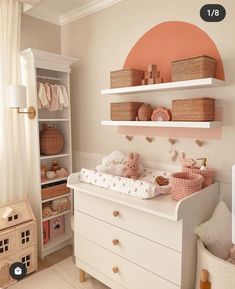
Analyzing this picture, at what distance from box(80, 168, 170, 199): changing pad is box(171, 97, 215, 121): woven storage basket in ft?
1.70

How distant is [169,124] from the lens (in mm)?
1783

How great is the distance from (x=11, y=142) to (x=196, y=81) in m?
1.71

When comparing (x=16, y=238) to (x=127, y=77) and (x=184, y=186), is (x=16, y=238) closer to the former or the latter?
(x=184, y=186)

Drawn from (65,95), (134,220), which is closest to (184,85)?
(134,220)

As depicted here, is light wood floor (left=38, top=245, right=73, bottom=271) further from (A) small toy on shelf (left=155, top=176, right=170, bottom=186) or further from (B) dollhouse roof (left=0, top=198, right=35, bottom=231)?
(A) small toy on shelf (left=155, top=176, right=170, bottom=186)

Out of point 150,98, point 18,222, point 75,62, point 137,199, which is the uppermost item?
point 75,62

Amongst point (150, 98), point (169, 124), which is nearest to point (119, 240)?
point (169, 124)

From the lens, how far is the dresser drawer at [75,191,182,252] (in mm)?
1490

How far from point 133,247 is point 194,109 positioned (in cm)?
103

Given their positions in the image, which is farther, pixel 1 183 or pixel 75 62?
pixel 75 62

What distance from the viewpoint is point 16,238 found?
2.14m

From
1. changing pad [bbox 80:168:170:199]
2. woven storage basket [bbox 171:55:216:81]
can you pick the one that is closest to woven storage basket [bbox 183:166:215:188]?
changing pad [bbox 80:168:170:199]

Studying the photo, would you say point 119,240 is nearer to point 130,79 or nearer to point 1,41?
point 130,79

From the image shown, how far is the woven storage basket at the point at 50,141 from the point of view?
2.47 metres
